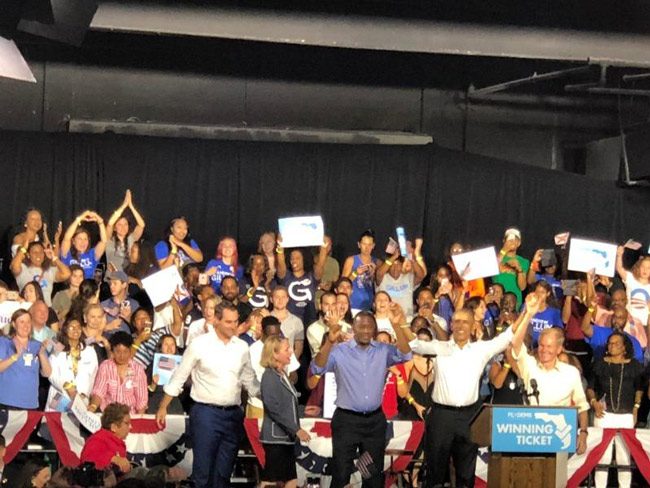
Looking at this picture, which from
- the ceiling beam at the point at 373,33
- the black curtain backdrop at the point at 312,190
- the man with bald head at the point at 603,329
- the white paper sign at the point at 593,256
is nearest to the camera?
the man with bald head at the point at 603,329

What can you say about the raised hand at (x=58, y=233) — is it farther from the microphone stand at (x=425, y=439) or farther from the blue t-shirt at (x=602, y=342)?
the blue t-shirt at (x=602, y=342)

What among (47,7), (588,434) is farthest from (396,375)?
(47,7)

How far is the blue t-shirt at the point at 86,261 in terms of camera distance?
14750 mm

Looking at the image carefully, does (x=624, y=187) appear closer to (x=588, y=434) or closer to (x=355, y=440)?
(x=588, y=434)

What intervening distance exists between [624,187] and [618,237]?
61 centimetres

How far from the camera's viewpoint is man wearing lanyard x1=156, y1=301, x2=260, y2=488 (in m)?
11.5

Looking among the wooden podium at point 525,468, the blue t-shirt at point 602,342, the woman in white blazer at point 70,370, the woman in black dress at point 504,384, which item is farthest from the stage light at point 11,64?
the blue t-shirt at point 602,342

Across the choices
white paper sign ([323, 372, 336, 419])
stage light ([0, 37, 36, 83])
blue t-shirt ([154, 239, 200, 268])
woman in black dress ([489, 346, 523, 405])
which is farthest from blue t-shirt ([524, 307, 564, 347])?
stage light ([0, 37, 36, 83])

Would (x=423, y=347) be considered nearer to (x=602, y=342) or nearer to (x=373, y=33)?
(x=602, y=342)

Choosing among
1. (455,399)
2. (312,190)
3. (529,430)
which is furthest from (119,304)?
(529,430)

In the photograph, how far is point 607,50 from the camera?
15414 millimetres

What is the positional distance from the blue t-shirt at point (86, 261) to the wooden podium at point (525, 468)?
17.9 feet

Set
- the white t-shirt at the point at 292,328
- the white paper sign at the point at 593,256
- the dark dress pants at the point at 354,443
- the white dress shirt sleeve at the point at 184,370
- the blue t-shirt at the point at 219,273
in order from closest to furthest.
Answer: the dark dress pants at the point at 354,443, the white dress shirt sleeve at the point at 184,370, the white t-shirt at the point at 292,328, the blue t-shirt at the point at 219,273, the white paper sign at the point at 593,256

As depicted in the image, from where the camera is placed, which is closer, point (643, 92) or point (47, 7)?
point (47, 7)
